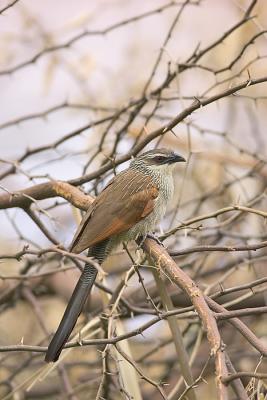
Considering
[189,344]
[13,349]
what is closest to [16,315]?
[189,344]

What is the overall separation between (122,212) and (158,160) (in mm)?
527

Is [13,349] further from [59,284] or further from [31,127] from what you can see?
[31,127]

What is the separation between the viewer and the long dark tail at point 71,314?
2.32m

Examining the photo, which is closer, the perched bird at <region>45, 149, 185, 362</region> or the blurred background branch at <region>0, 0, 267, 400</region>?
the perched bird at <region>45, 149, 185, 362</region>

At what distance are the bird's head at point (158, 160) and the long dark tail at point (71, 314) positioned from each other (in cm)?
83

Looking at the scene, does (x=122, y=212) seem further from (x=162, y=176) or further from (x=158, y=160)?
(x=158, y=160)

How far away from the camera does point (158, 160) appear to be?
3.43 metres

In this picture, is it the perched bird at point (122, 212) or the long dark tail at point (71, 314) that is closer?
the long dark tail at point (71, 314)

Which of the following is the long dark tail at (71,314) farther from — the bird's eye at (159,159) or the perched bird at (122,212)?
the bird's eye at (159,159)

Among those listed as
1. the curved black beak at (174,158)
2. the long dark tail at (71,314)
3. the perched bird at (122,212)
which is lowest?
the long dark tail at (71,314)

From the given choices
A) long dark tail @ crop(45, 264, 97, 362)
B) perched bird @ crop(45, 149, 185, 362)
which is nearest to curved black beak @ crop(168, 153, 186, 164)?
perched bird @ crop(45, 149, 185, 362)

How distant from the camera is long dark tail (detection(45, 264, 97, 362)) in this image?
2.32 meters

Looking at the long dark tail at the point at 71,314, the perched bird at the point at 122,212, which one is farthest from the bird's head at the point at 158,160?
the long dark tail at the point at 71,314

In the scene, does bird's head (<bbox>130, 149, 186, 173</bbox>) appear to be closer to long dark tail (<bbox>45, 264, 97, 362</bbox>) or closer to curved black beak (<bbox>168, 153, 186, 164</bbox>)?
curved black beak (<bbox>168, 153, 186, 164</bbox>)
